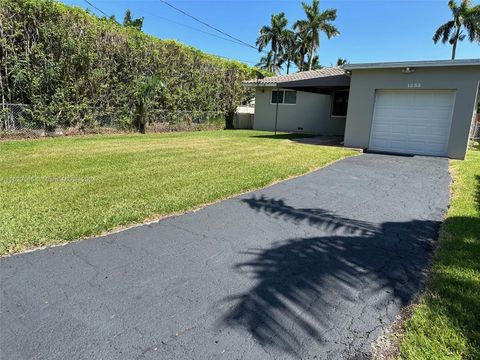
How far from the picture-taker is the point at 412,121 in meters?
12.5

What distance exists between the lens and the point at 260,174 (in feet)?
24.7

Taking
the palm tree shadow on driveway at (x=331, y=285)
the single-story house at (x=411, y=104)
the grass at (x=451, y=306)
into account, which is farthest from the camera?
the single-story house at (x=411, y=104)

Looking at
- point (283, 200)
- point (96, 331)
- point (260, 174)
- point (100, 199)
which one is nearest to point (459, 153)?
point (260, 174)

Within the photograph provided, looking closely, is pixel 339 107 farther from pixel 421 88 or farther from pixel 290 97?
pixel 421 88

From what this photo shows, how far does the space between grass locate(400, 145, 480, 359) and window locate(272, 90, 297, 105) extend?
55.9 ft

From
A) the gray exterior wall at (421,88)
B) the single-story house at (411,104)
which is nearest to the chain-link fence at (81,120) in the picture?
the single-story house at (411,104)

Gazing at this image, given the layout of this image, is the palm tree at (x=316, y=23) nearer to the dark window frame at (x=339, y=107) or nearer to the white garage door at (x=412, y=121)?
the dark window frame at (x=339, y=107)

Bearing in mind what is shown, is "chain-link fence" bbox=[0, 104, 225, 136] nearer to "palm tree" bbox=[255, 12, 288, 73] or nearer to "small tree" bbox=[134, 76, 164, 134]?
"small tree" bbox=[134, 76, 164, 134]

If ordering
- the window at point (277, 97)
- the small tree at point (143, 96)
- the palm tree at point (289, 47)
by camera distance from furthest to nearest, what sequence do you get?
1. the palm tree at point (289, 47)
2. the window at point (277, 97)
3. the small tree at point (143, 96)

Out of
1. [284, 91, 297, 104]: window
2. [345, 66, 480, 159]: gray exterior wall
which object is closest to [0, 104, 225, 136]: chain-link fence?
[284, 91, 297, 104]: window

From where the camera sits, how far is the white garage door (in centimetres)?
1196

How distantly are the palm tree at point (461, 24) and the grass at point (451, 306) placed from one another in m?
37.6

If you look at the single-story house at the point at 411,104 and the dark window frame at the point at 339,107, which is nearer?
the single-story house at the point at 411,104

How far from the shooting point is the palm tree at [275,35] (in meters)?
40.1
